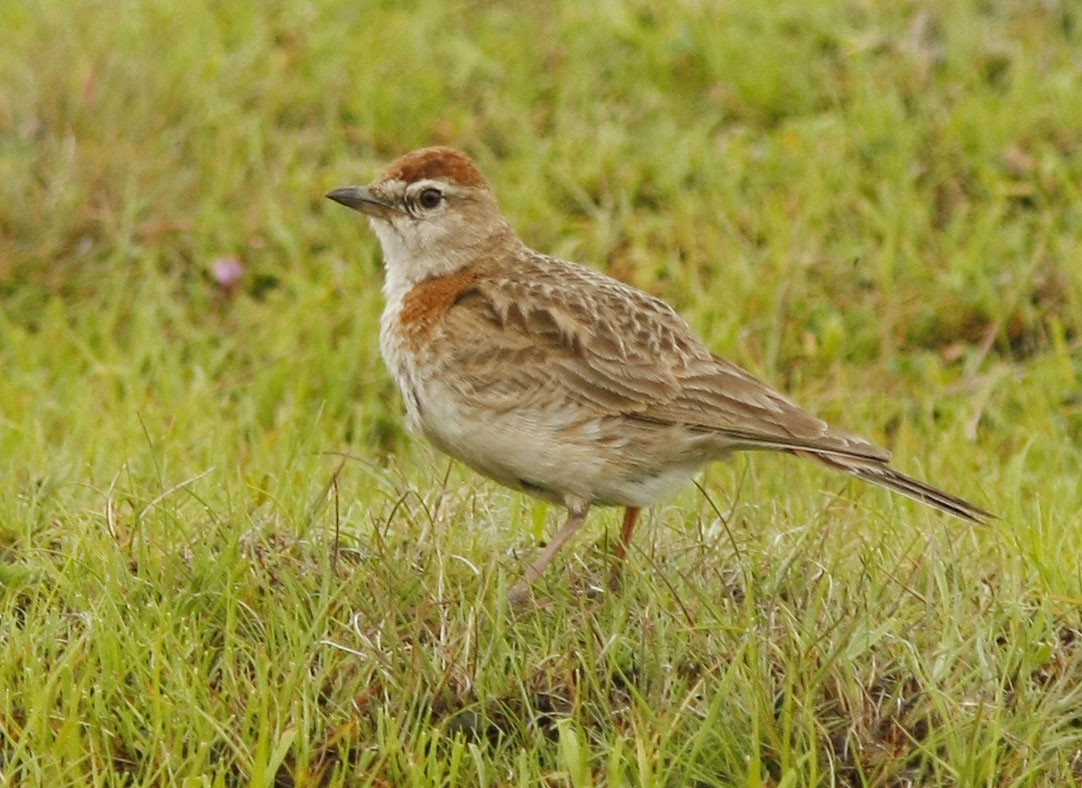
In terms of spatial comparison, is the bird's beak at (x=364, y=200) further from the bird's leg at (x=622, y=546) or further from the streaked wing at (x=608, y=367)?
the bird's leg at (x=622, y=546)

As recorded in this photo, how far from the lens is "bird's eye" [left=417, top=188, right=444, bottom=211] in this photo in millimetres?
6578

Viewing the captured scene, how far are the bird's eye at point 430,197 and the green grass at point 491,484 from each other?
96cm

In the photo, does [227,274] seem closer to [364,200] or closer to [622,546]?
[364,200]

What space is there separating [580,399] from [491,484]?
86cm

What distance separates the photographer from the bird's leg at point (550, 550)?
17.4 feet

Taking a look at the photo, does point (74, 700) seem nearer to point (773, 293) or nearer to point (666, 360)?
point (666, 360)

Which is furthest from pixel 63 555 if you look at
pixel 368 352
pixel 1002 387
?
pixel 1002 387

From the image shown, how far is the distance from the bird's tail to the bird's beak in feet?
6.06

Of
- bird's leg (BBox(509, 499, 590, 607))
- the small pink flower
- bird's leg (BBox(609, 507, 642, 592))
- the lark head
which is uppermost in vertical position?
the lark head

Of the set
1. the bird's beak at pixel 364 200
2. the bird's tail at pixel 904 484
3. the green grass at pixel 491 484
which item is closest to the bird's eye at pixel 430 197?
the bird's beak at pixel 364 200

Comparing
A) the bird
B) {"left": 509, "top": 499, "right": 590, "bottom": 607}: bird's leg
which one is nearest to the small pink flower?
the bird

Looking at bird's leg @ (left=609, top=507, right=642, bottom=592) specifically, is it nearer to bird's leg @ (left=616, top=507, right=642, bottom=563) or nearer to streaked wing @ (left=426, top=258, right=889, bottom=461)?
bird's leg @ (left=616, top=507, right=642, bottom=563)

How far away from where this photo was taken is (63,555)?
217 inches

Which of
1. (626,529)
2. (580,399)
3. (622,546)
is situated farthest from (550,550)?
(580,399)
